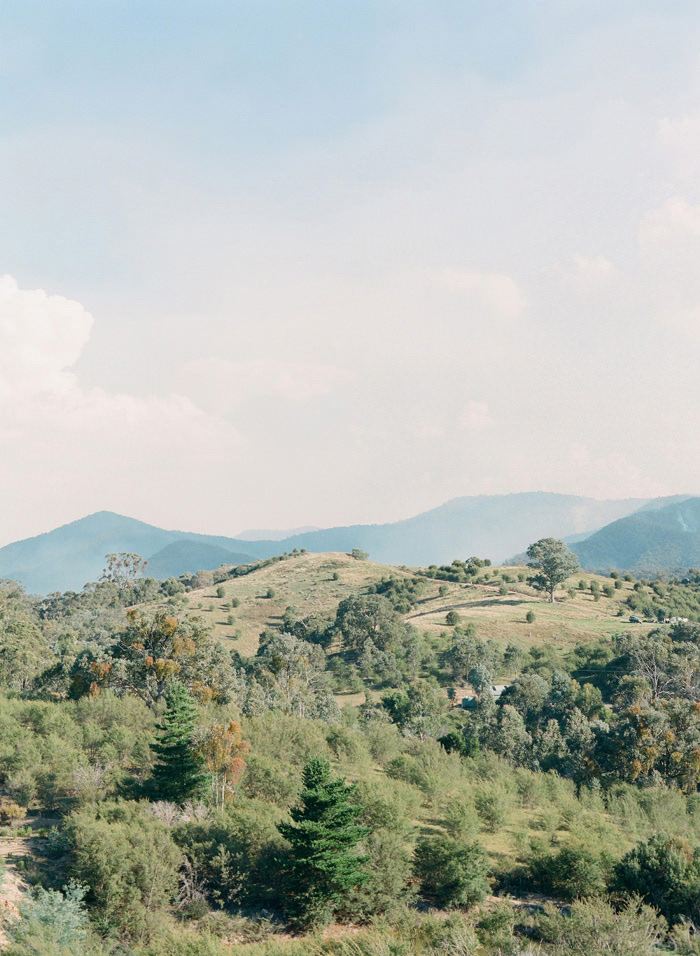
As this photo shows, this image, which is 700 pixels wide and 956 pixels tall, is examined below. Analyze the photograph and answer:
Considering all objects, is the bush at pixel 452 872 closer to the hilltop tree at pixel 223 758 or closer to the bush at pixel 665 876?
the bush at pixel 665 876

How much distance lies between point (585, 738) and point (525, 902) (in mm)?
22689

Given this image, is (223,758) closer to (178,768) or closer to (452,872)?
(178,768)

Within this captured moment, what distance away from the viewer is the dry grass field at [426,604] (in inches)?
3593

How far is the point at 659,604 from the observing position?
342 ft

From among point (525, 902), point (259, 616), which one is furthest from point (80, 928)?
point (259, 616)

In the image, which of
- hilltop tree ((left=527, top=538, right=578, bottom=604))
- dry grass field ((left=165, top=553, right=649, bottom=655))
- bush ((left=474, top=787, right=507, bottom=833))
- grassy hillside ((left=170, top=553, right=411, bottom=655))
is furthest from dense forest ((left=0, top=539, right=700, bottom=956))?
hilltop tree ((left=527, top=538, right=578, bottom=604))

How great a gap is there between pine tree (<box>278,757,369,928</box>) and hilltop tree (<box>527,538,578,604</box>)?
85550 millimetres

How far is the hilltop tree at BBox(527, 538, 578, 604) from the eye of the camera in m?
106

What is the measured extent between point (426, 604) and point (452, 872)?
8792 centimetres

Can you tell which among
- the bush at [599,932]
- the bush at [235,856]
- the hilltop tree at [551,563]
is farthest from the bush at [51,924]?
the hilltop tree at [551,563]

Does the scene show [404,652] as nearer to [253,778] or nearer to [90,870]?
[253,778]

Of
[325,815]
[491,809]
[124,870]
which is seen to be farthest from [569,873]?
[124,870]

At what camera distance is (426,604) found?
112 metres

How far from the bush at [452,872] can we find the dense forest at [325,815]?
0.25ft
